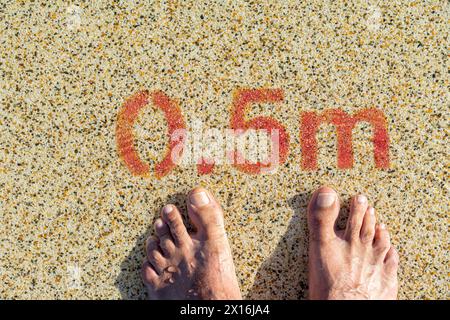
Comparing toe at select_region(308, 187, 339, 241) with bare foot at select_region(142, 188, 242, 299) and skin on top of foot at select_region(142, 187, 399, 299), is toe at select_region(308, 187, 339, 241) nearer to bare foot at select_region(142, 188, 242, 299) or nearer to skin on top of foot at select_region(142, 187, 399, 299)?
skin on top of foot at select_region(142, 187, 399, 299)

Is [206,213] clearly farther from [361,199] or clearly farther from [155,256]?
[361,199]

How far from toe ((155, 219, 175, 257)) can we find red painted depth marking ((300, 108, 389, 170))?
0.66 metres

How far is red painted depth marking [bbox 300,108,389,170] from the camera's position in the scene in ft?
5.34

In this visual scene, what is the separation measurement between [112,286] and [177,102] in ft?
2.69

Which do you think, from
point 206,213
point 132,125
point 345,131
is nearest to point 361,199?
point 345,131

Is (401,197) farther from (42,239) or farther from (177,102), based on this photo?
(42,239)

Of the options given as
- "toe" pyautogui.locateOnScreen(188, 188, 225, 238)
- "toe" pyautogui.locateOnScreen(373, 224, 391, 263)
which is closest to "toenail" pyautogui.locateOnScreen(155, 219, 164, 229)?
"toe" pyautogui.locateOnScreen(188, 188, 225, 238)

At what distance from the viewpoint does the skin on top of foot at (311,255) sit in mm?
1605

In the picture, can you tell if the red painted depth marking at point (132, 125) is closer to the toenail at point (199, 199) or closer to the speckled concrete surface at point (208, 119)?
the speckled concrete surface at point (208, 119)

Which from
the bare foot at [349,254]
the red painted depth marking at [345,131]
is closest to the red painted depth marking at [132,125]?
the red painted depth marking at [345,131]

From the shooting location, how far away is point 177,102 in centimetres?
164

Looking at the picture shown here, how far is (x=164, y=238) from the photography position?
1647 mm
